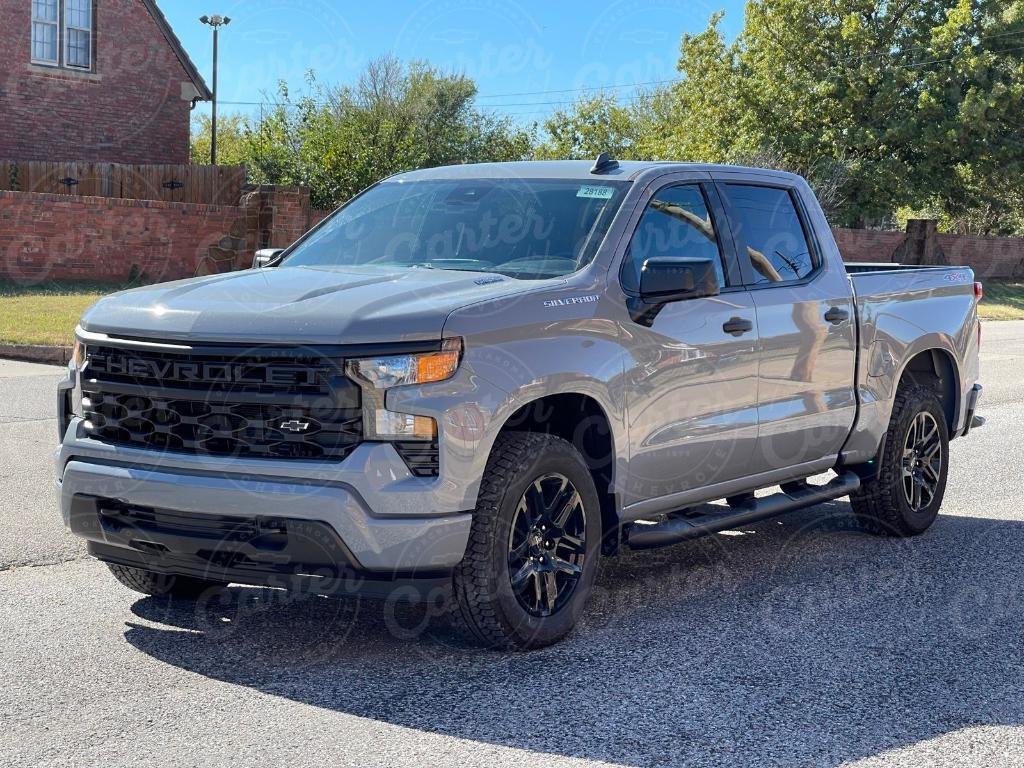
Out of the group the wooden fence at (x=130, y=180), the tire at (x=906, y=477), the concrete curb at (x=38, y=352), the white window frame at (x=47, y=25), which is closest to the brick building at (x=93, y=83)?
the white window frame at (x=47, y=25)

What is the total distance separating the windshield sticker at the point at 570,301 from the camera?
530cm

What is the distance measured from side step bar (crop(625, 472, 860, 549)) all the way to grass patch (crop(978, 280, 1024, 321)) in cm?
2228

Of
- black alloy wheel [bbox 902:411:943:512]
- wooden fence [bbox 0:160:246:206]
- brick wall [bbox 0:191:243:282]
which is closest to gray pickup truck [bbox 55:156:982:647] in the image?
black alloy wheel [bbox 902:411:943:512]

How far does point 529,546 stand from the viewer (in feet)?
17.0

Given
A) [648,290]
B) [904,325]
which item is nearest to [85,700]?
[648,290]

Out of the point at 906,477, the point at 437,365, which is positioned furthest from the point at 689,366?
the point at 906,477

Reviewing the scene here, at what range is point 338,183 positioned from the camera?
35281 mm

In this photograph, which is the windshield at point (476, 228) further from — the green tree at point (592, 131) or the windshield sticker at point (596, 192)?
the green tree at point (592, 131)

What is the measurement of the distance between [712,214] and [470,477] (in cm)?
229

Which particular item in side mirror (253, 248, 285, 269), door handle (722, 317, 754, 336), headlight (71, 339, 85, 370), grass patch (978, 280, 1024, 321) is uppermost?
side mirror (253, 248, 285, 269)

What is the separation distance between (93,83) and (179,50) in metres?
2.63

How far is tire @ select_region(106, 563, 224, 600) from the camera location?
5777 millimetres

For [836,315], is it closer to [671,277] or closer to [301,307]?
[671,277]

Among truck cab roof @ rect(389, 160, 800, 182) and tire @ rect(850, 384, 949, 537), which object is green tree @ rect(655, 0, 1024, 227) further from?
truck cab roof @ rect(389, 160, 800, 182)
